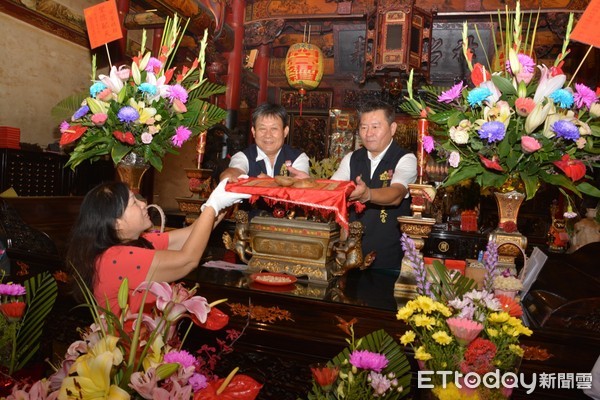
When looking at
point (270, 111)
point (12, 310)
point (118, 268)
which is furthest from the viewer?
point (270, 111)

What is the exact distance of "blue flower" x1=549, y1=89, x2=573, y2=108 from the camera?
5.87 ft

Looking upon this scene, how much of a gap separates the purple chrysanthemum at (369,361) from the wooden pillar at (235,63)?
748 cm

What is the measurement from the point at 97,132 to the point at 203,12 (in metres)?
4.82

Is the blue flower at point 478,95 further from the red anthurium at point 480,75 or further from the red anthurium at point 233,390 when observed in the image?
the red anthurium at point 233,390

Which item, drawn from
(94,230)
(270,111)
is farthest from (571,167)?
(94,230)

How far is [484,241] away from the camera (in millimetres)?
5910

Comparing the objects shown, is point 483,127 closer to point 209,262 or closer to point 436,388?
point 436,388

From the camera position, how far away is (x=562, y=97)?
180cm

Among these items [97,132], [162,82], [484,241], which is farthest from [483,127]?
[484,241]

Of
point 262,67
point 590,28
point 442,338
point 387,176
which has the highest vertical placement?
point 262,67

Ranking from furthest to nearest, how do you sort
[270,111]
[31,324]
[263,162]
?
[263,162] < [270,111] < [31,324]

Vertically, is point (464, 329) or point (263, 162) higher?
point (263, 162)

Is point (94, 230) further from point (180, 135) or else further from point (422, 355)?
point (422, 355)

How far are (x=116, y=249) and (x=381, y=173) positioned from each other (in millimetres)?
1651
